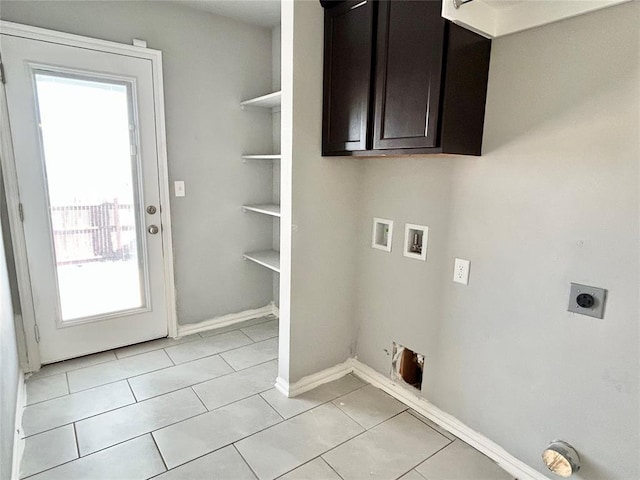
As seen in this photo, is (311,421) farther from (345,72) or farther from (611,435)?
(345,72)

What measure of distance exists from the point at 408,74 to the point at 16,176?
2355mm

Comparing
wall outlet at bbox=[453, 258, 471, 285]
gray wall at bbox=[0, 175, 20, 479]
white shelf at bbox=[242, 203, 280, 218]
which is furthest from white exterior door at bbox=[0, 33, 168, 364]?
wall outlet at bbox=[453, 258, 471, 285]

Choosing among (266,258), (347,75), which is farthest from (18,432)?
(347,75)

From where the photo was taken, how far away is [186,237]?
2977 mm

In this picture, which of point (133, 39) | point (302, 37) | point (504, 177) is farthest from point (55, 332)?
point (504, 177)

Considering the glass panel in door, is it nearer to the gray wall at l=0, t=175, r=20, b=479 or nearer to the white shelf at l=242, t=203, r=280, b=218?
the gray wall at l=0, t=175, r=20, b=479

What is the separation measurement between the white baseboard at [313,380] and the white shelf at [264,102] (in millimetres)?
1946

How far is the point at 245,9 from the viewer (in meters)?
2.73

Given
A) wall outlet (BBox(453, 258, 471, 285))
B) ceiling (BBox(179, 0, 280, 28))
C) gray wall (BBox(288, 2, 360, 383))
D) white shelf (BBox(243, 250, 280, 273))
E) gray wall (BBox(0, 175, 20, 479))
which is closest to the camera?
gray wall (BBox(0, 175, 20, 479))

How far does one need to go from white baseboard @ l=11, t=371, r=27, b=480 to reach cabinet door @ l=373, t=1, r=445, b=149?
2219mm

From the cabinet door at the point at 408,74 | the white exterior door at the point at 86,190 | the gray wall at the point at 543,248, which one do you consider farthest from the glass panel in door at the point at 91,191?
the gray wall at the point at 543,248

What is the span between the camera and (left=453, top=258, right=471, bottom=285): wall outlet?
186 cm

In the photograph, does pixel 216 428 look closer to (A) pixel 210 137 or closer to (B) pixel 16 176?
(B) pixel 16 176

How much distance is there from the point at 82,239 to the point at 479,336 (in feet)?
8.41
